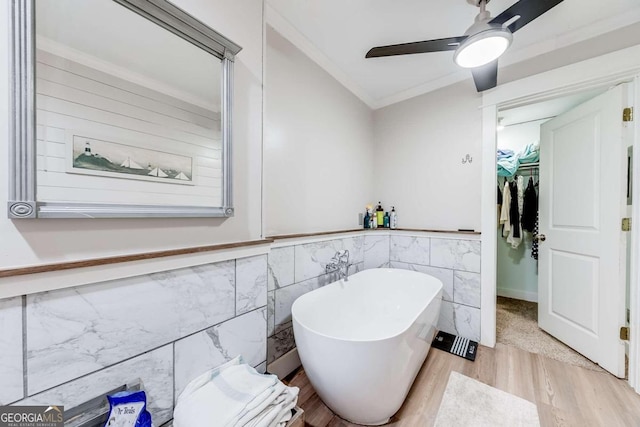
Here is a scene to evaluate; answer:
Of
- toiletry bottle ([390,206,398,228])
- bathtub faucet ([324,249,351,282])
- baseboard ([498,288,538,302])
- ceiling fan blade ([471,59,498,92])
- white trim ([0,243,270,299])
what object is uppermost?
ceiling fan blade ([471,59,498,92])

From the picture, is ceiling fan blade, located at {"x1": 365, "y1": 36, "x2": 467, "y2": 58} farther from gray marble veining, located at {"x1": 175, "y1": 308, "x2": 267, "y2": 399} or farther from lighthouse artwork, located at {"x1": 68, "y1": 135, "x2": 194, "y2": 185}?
gray marble veining, located at {"x1": 175, "y1": 308, "x2": 267, "y2": 399}

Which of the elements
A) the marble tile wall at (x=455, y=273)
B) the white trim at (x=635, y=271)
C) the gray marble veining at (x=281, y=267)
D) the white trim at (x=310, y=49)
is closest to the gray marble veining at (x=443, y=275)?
the marble tile wall at (x=455, y=273)

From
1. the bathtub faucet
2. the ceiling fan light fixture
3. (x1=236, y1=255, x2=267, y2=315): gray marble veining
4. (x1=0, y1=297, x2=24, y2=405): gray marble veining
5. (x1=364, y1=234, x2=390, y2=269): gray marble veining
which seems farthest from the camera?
(x1=364, y1=234, x2=390, y2=269): gray marble veining

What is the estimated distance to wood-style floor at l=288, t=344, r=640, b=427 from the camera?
50.8 inches

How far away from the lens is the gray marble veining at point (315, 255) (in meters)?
1.71

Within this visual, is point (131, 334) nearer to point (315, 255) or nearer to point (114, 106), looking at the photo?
point (114, 106)

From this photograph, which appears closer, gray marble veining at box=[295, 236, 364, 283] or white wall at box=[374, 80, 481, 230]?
gray marble veining at box=[295, 236, 364, 283]

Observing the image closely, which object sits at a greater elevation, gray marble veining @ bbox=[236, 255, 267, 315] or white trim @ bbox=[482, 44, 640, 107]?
white trim @ bbox=[482, 44, 640, 107]

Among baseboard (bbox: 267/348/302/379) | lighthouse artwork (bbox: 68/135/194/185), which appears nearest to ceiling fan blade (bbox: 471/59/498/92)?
lighthouse artwork (bbox: 68/135/194/185)

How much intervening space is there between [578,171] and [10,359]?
10.8ft

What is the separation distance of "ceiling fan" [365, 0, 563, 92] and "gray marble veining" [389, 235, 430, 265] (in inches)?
59.3

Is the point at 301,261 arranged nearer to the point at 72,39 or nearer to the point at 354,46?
the point at 72,39

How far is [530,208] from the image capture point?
9.43ft

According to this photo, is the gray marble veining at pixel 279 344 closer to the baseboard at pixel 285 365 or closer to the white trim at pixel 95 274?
the baseboard at pixel 285 365
